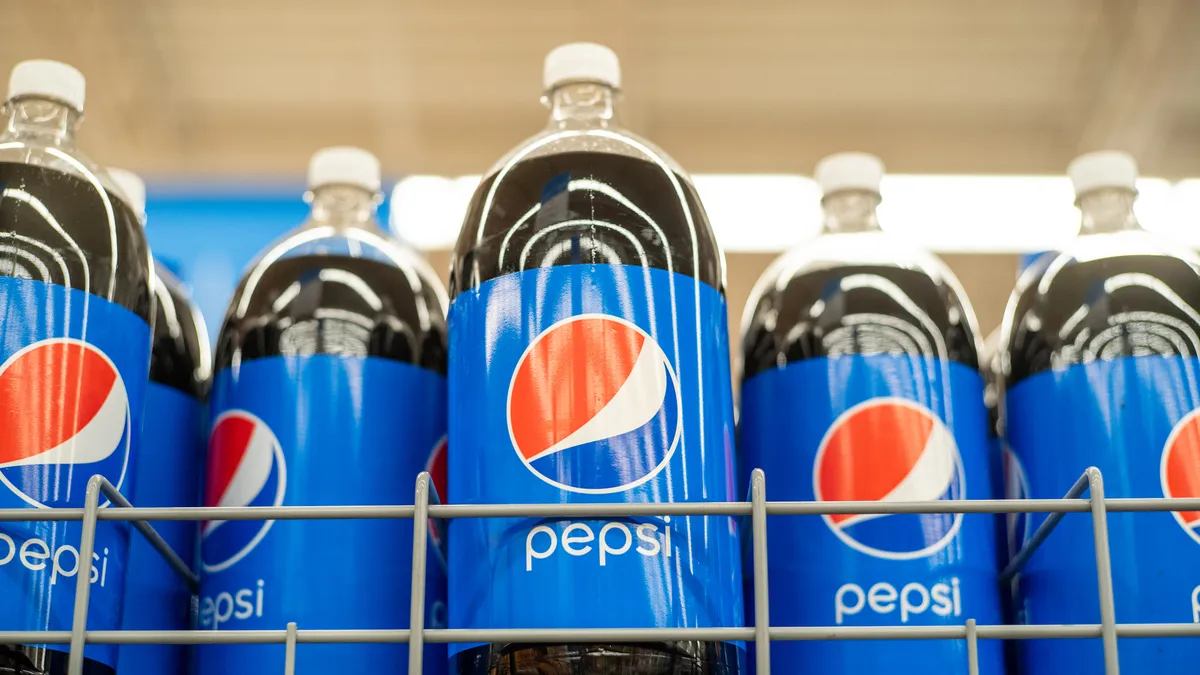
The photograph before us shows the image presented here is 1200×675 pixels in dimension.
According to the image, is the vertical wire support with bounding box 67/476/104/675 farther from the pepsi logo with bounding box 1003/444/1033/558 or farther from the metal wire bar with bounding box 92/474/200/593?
the pepsi logo with bounding box 1003/444/1033/558

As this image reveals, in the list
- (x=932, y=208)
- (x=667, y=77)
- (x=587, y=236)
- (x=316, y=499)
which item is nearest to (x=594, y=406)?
(x=587, y=236)

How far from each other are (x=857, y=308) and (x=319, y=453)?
0.40 m

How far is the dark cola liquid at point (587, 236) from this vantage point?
2.42 ft

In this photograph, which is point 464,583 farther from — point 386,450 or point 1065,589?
point 1065,589

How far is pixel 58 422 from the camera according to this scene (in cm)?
78

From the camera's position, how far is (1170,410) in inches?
34.1

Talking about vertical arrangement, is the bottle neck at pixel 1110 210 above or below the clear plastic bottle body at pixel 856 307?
above

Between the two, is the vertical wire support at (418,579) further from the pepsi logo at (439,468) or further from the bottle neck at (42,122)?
the bottle neck at (42,122)

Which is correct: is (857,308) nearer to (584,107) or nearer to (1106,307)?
(1106,307)

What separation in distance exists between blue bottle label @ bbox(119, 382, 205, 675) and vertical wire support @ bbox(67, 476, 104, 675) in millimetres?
224

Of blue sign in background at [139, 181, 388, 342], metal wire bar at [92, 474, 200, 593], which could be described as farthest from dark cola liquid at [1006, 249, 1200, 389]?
blue sign in background at [139, 181, 388, 342]

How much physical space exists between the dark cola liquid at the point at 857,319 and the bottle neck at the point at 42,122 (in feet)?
1.78

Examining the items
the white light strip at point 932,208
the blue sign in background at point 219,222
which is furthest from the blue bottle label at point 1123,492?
the white light strip at point 932,208

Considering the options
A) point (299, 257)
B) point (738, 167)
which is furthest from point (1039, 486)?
point (738, 167)
